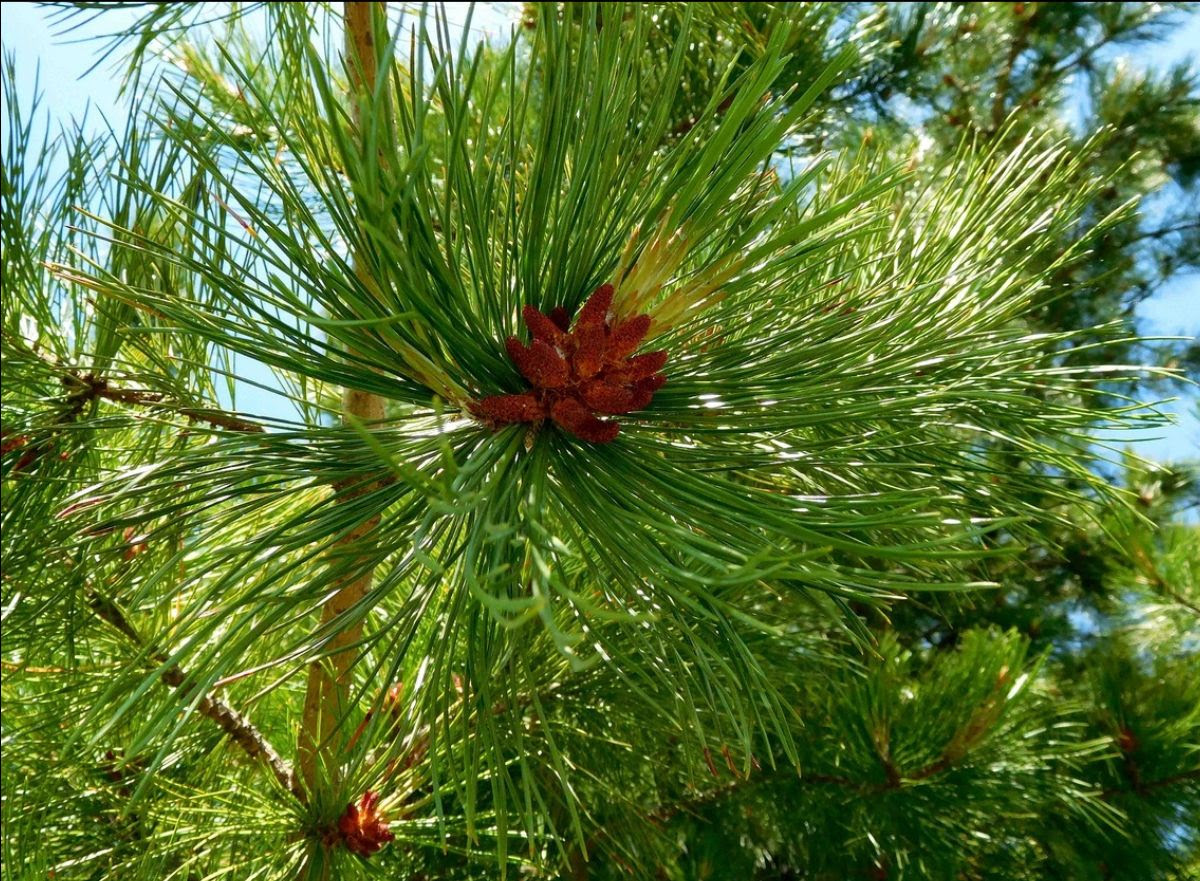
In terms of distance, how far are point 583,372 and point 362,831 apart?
1.18 feet

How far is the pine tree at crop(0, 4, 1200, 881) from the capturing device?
455 millimetres

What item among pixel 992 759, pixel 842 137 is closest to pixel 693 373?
pixel 992 759

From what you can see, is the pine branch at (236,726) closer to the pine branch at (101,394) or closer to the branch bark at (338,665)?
the branch bark at (338,665)

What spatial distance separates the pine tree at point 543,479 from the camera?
0.45 metres

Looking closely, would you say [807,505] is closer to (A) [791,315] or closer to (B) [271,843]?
(A) [791,315]

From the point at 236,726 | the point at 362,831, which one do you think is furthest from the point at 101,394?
the point at 362,831

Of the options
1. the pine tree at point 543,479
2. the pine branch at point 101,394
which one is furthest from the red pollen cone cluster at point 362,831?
the pine branch at point 101,394

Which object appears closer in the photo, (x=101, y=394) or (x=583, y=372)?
(x=583, y=372)

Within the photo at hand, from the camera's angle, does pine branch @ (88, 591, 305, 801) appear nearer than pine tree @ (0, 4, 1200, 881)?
No

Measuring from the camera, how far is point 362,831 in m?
0.66

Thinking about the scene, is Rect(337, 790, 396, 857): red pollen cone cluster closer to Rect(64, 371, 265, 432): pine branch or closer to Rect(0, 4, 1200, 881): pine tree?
Rect(0, 4, 1200, 881): pine tree

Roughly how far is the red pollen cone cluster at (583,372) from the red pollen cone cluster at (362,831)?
1.03 ft

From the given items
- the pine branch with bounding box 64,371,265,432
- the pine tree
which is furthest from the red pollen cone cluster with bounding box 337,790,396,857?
the pine branch with bounding box 64,371,265,432

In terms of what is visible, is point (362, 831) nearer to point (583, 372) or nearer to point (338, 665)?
point (338, 665)
